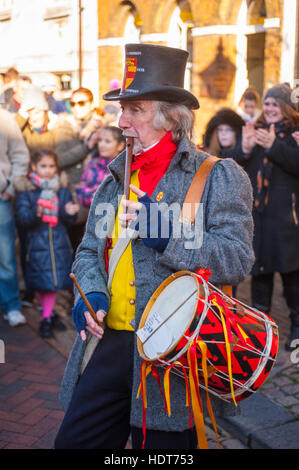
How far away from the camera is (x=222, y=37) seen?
12.0 m

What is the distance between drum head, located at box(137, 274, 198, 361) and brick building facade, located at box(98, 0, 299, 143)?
28.7ft

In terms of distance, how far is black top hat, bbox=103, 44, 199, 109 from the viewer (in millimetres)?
2182

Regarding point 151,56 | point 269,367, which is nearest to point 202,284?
point 269,367

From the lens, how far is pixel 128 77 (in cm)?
224

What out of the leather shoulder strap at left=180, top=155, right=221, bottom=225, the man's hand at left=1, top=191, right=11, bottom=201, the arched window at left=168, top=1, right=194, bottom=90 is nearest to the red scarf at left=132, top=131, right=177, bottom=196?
the leather shoulder strap at left=180, top=155, right=221, bottom=225

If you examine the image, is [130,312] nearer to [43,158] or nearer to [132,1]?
[43,158]

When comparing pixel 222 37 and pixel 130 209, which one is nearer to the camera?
pixel 130 209

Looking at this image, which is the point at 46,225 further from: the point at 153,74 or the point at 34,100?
the point at 153,74

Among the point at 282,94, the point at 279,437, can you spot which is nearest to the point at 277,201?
the point at 282,94

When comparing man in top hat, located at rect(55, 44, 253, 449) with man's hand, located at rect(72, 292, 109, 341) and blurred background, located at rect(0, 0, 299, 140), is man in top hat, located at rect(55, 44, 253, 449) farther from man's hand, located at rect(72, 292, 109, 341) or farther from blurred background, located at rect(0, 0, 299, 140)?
blurred background, located at rect(0, 0, 299, 140)

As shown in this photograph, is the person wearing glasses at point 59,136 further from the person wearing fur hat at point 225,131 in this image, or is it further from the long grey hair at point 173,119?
the long grey hair at point 173,119

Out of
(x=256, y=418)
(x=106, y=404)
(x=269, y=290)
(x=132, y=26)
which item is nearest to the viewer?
(x=106, y=404)

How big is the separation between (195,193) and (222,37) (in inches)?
421

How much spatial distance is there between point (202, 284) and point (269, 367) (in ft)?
1.27
